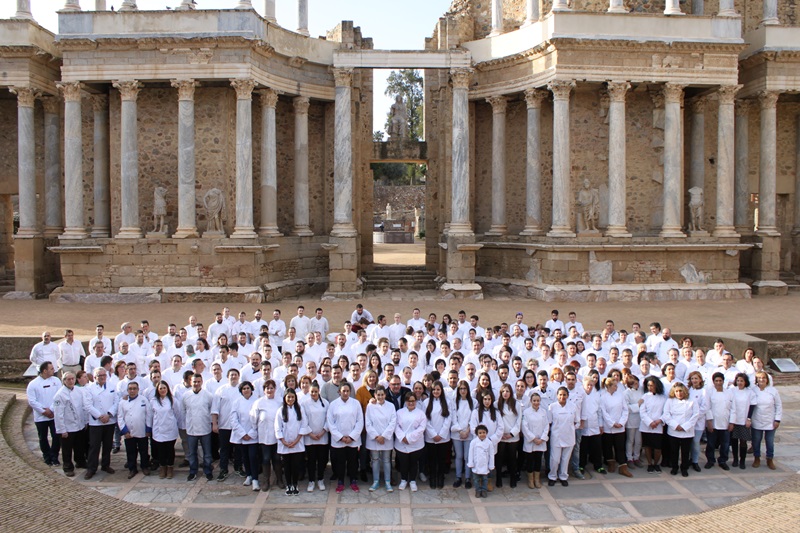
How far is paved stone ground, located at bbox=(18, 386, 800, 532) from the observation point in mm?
7723

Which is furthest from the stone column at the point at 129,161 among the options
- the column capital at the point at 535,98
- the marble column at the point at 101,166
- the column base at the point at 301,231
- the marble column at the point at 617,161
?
the marble column at the point at 617,161

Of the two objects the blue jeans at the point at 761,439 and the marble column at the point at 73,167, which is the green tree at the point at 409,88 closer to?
the marble column at the point at 73,167

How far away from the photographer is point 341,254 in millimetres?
22328

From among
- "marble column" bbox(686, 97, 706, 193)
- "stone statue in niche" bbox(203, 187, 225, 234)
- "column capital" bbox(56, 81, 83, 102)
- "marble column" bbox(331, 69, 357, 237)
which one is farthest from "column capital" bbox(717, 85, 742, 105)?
"column capital" bbox(56, 81, 83, 102)

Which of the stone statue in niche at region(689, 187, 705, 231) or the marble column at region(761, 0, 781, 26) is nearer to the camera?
the stone statue in niche at region(689, 187, 705, 231)

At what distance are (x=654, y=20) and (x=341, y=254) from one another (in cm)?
1269

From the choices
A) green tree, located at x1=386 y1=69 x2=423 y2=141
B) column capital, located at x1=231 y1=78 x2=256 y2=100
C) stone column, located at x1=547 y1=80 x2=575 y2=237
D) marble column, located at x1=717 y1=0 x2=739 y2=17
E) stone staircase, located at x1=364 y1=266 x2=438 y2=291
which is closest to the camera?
column capital, located at x1=231 y1=78 x2=256 y2=100

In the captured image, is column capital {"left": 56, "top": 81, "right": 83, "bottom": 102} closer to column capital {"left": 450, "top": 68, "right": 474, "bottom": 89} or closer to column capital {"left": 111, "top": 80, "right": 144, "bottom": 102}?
column capital {"left": 111, "top": 80, "right": 144, "bottom": 102}

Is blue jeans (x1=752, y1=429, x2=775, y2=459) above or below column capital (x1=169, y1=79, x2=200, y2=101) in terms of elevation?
below

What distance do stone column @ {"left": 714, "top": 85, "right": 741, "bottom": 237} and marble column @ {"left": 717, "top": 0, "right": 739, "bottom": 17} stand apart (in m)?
2.35

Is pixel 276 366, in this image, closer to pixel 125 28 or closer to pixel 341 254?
pixel 341 254

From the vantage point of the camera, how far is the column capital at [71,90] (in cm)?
2117

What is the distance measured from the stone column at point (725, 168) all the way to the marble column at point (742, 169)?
188 cm

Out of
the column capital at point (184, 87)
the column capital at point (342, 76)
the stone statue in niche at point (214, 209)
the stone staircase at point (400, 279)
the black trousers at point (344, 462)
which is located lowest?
the black trousers at point (344, 462)
